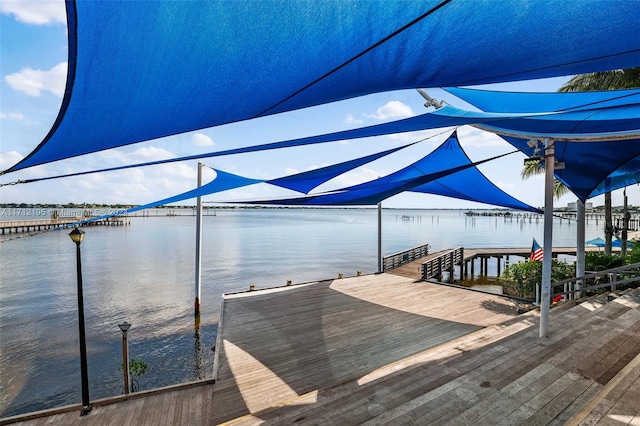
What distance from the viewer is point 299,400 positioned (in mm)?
2938

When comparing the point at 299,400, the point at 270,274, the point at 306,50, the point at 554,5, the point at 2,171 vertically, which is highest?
the point at 554,5

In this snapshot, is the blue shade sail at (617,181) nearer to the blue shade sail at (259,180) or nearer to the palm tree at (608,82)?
the palm tree at (608,82)

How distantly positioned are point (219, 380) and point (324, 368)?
1.40m

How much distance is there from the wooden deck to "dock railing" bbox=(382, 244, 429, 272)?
5.14m

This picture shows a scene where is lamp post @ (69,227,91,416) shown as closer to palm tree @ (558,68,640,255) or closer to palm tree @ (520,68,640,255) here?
palm tree @ (520,68,640,255)

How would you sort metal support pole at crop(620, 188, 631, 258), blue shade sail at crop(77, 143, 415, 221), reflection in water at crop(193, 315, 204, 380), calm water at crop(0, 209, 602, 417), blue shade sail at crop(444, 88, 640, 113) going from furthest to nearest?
metal support pole at crop(620, 188, 631, 258)
calm water at crop(0, 209, 602, 417)
reflection in water at crop(193, 315, 204, 380)
blue shade sail at crop(77, 143, 415, 221)
blue shade sail at crop(444, 88, 640, 113)

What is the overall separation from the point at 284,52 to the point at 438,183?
6327 millimetres

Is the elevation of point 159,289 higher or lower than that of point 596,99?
lower

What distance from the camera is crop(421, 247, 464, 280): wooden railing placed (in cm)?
1286

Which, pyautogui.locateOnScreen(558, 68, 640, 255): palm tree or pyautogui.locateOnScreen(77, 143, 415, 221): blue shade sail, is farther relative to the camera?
pyautogui.locateOnScreen(558, 68, 640, 255): palm tree

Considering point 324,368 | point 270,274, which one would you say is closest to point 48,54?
point 324,368

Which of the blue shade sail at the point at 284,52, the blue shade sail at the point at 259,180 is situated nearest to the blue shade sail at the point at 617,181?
the blue shade sail at the point at 259,180

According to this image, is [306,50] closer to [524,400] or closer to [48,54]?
[48,54]

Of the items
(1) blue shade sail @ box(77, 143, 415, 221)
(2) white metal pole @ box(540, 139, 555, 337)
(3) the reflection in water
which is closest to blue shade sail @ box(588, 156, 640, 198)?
(2) white metal pole @ box(540, 139, 555, 337)
